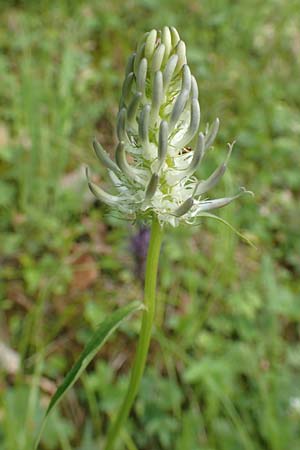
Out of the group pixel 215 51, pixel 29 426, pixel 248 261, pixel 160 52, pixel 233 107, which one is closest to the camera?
pixel 160 52

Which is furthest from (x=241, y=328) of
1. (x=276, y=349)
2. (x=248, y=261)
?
(x=248, y=261)

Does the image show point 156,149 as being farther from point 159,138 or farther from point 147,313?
point 147,313

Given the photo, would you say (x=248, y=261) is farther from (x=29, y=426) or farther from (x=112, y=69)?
(x=112, y=69)

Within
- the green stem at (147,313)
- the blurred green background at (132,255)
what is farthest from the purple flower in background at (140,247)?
the green stem at (147,313)

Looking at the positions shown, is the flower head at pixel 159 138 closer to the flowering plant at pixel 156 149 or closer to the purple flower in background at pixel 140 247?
the flowering plant at pixel 156 149

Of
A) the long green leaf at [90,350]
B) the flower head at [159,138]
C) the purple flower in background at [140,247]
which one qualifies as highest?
the flower head at [159,138]
